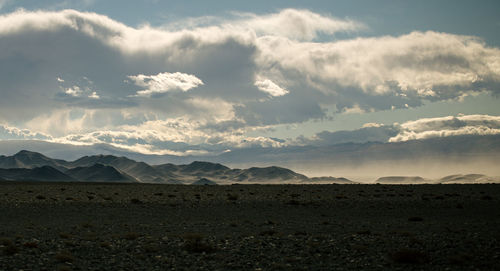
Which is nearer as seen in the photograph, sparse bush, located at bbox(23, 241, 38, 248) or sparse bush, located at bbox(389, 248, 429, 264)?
sparse bush, located at bbox(389, 248, 429, 264)

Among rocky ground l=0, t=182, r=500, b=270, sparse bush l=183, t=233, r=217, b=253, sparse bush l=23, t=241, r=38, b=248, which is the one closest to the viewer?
rocky ground l=0, t=182, r=500, b=270

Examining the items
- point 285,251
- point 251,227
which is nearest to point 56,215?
point 251,227

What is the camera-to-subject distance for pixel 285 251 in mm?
23703

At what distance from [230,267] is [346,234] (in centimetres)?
1015

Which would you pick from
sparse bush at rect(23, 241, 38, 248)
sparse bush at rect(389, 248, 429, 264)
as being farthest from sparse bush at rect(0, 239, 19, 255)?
sparse bush at rect(389, 248, 429, 264)

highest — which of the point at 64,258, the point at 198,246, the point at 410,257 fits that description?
the point at 410,257

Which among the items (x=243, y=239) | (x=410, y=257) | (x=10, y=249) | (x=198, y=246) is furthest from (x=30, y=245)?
(x=410, y=257)

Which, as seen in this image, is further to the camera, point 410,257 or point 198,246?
point 198,246

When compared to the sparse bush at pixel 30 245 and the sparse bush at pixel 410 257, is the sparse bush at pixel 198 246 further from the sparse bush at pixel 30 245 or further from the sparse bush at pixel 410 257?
the sparse bush at pixel 410 257

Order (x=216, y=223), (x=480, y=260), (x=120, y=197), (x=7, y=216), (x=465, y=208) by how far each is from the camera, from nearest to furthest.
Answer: (x=480, y=260)
(x=216, y=223)
(x=7, y=216)
(x=465, y=208)
(x=120, y=197)

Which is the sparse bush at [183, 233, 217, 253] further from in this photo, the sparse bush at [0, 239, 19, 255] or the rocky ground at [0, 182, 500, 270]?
the sparse bush at [0, 239, 19, 255]

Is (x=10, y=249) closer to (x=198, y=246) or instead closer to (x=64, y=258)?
(x=64, y=258)

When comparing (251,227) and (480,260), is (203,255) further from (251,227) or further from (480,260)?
(480,260)

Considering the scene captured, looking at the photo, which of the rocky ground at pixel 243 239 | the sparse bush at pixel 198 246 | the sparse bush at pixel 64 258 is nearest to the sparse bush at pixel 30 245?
the rocky ground at pixel 243 239
